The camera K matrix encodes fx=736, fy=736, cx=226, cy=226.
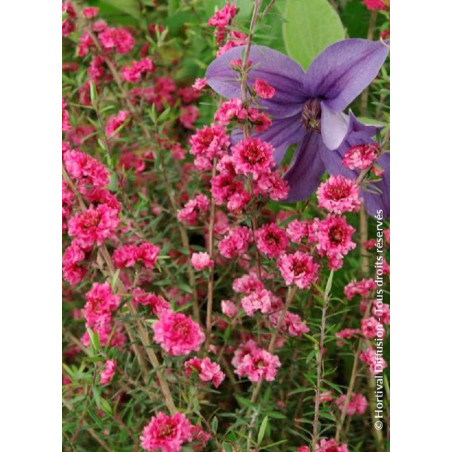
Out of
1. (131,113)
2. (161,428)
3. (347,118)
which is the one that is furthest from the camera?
(131,113)

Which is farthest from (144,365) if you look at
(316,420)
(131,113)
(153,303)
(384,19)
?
(384,19)

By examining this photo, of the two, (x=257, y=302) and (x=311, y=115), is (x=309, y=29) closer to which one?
(x=311, y=115)

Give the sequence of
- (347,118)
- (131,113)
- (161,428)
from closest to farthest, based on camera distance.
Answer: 1. (161,428)
2. (347,118)
3. (131,113)

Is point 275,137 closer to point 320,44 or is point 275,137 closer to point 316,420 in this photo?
point 320,44

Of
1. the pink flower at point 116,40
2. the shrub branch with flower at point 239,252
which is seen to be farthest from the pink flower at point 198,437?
the pink flower at point 116,40

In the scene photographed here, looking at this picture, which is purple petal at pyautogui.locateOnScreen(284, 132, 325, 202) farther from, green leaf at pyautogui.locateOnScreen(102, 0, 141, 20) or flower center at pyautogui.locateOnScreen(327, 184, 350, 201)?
green leaf at pyautogui.locateOnScreen(102, 0, 141, 20)

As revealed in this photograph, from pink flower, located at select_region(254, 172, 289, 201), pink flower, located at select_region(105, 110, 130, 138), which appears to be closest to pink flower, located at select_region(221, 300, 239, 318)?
pink flower, located at select_region(254, 172, 289, 201)

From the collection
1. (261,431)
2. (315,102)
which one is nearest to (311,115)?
(315,102)
